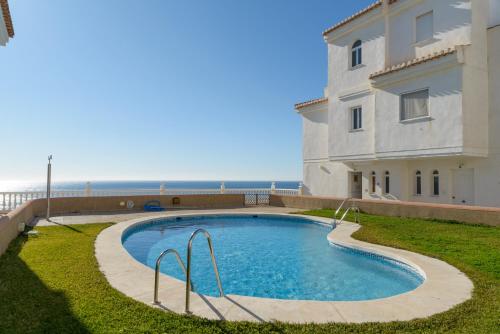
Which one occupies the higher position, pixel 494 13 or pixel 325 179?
pixel 494 13

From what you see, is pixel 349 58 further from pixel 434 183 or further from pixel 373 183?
pixel 434 183

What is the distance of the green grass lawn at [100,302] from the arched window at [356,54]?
13.0 m

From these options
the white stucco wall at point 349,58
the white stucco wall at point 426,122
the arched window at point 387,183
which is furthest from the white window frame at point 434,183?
the white stucco wall at point 349,58

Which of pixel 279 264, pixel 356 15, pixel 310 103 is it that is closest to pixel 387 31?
pixel 356 15

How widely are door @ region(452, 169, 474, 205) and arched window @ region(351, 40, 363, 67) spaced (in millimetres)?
7995

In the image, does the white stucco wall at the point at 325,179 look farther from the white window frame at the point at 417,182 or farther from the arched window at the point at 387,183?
the white window frame at the point at 417,182

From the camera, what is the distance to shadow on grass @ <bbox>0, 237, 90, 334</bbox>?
3973mm

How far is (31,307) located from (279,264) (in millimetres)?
5892

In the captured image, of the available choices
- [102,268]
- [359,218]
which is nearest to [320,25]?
[359,218]

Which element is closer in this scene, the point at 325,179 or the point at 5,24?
the point at 5,24

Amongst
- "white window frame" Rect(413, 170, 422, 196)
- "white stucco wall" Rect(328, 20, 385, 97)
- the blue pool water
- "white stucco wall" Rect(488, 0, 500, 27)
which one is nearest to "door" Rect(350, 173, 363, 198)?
"white window frame" Rect(413, 170, 422, 196)

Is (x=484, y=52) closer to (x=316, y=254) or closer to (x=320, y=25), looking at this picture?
(x=320, y=25)

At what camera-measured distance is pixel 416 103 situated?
15.8 m

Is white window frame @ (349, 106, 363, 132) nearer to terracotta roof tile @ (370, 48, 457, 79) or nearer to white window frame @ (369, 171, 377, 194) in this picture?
terracotta roof tile @ (370, 48, 457, 79)
